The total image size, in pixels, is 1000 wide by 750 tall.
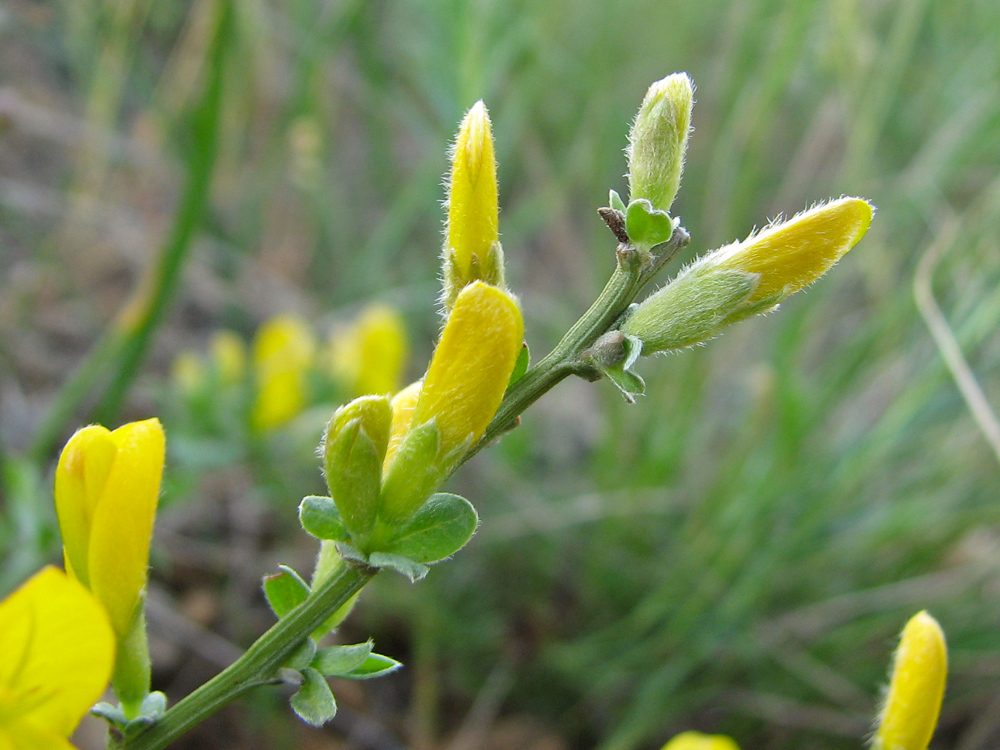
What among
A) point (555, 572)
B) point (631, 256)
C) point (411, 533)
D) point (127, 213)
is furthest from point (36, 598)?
point (127, 213)

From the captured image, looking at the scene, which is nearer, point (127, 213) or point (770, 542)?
Result: point (770, 542)

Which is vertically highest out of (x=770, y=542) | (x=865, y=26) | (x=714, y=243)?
(x=865, y=26)

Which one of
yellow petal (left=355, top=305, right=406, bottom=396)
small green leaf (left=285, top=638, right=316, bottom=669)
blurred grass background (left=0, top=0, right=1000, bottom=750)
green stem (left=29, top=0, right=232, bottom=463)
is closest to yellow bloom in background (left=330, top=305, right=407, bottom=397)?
yellow petal (left=355, top=305, right=406, bottom=396)

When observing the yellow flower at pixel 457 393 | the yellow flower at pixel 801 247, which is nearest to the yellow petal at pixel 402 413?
the yellow flower at pixel 457 393

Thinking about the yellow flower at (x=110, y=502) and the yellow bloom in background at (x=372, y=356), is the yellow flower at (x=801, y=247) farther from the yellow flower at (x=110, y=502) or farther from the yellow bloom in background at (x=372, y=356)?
the yellow bloom in background at (x=372, y=356)

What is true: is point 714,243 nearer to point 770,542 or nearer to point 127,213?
point 770,542

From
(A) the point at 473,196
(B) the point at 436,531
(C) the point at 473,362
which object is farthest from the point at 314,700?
(A) the point at 473,196
